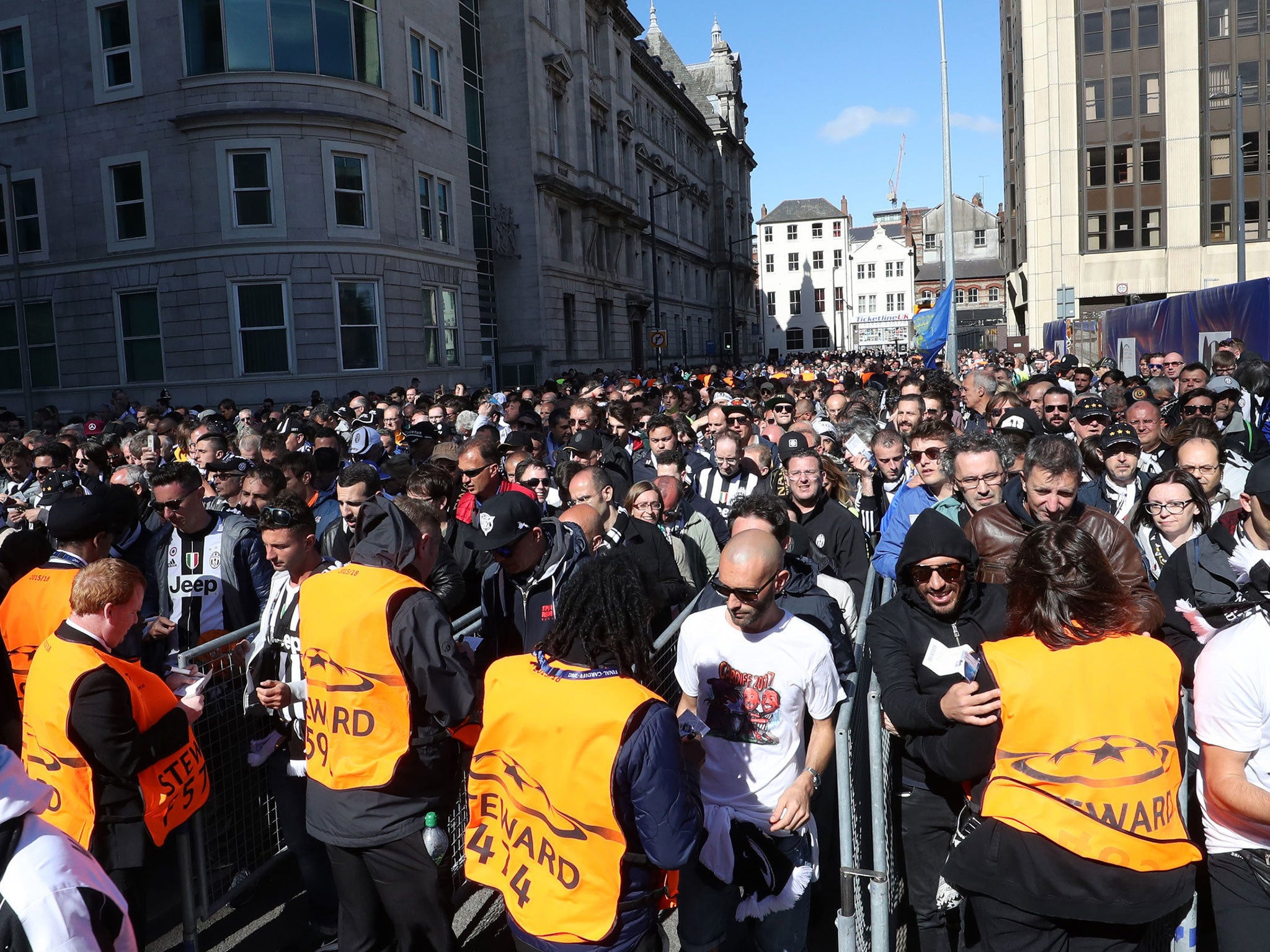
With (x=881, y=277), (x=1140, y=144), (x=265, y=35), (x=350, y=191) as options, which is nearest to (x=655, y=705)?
(x=350, y=191)

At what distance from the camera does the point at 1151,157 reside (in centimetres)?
4400

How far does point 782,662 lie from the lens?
3271mm

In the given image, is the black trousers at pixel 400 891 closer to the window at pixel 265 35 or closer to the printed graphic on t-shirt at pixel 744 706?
the printed graphic on t-shirt at pixel 744 706

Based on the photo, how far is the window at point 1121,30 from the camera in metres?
43.3

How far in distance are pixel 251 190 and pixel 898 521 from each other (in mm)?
20564

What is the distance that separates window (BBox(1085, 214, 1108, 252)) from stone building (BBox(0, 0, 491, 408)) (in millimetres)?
34390

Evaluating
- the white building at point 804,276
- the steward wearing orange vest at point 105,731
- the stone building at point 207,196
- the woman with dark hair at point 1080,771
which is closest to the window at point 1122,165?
the stone building at point 207,196

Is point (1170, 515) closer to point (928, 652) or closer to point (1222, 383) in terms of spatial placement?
point (928, 652)

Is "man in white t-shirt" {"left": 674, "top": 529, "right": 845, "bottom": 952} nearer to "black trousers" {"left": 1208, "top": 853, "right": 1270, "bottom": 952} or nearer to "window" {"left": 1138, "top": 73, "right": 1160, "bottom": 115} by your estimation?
"black trousers" {"left": 1208, "top": 853, "right": 1270, "bottom": 952}

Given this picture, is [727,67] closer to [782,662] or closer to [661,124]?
[661,124]

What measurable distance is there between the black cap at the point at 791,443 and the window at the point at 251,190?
1766cm

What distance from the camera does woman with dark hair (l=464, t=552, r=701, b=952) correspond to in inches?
101

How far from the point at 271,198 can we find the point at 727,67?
62771mm

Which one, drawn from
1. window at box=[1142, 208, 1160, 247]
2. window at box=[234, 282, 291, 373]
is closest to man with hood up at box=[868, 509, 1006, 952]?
window at box=[234, 282, 291, 373]
